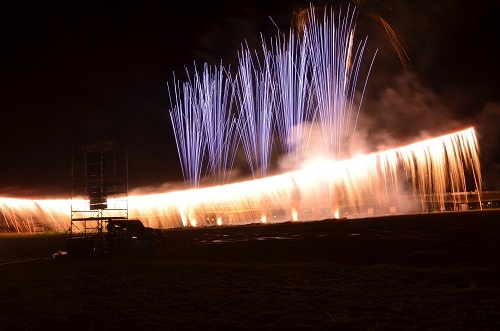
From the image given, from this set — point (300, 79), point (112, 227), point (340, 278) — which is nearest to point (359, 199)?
point (300, 79)

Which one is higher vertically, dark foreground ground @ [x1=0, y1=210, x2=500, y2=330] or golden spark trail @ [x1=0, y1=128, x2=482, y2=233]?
golden spark trail @ [x1=0, y1=128, x2=482, y2=233]

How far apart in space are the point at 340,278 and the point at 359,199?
41.3m

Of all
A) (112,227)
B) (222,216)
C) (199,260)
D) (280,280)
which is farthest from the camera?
(222,216)

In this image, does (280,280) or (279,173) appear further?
(279,173)

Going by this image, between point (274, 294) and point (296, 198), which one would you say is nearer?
point (274, 294)

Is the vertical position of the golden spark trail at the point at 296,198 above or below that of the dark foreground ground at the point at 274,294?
above

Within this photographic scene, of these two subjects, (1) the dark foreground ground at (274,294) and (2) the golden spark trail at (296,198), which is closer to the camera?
(1) the dark foreground ground at (274,294)

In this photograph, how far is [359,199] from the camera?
49.3 metres

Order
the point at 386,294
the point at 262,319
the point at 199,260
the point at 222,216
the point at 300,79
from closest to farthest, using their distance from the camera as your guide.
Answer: the point at 262,319 < the point at 386,294 < the point at 199,260 < the point at 300,79 < the point at 222,216

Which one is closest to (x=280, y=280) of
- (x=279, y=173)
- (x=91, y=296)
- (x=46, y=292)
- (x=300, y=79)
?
(x=91, y=296)

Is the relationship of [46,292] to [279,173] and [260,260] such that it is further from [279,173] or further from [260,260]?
[279,173]

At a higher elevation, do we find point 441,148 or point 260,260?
point 441,148

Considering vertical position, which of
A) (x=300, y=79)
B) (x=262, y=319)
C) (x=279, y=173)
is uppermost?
(x=300, y=79)

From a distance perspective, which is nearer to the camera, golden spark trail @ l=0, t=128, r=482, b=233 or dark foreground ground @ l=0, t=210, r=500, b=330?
dark foreground ground @ l=0, t=210, r=500, b=330
